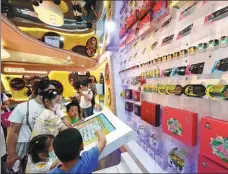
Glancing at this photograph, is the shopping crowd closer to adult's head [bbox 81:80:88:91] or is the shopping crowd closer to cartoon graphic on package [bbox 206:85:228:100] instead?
adult's head [bbox 81:80:88:91]

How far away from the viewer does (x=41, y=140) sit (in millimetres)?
897

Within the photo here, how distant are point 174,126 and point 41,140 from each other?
974 millimetres

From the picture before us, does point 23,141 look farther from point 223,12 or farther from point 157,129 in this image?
point 223,12

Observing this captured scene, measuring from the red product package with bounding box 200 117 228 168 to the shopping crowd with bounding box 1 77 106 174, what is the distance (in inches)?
25.8

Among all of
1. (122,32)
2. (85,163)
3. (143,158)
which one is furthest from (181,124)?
(122,32)

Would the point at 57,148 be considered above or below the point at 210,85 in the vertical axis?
below

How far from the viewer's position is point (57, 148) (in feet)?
2.64

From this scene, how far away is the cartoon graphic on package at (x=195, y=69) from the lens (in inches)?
44.1

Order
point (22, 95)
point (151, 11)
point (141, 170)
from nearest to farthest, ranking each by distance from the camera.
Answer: point (22, 95)
point (151, 11)
point (141, 170)

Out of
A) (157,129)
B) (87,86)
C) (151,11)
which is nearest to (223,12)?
(151,11)

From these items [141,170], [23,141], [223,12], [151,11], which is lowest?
[141,170]

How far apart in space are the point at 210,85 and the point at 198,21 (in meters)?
0.52

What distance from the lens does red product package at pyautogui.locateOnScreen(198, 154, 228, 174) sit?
37.1 inches

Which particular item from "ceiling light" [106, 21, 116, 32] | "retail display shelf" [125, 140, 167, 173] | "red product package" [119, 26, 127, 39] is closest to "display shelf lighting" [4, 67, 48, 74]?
"retail display shelf" [125, 140, 167, 173]
